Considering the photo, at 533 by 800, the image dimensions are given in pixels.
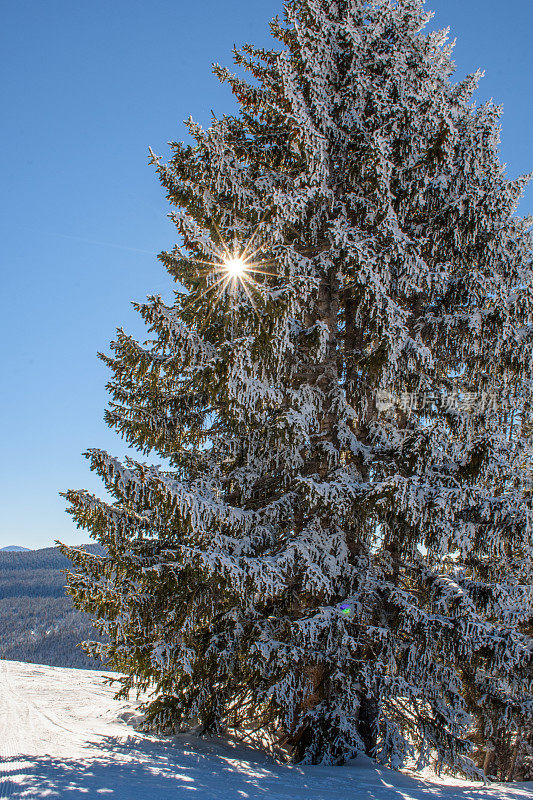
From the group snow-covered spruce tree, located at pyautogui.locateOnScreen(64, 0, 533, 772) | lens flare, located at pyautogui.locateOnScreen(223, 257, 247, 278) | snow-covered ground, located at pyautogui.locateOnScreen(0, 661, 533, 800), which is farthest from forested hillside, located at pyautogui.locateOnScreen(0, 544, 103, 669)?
lens flare, located at pyautogui.locateOnScreen(223, 257, 247, 278)

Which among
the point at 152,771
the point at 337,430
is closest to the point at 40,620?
the point at 337,430

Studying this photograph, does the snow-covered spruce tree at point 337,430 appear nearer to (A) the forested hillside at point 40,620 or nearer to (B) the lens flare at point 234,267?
(B) the lens flare at point 234,267

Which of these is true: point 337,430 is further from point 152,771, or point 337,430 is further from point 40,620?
point 40,620

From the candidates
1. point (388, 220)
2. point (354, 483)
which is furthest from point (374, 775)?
point (388, 220)

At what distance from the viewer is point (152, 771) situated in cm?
436

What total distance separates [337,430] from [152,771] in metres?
4.68

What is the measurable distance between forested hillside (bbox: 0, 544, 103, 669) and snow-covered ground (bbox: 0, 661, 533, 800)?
76.3 metres

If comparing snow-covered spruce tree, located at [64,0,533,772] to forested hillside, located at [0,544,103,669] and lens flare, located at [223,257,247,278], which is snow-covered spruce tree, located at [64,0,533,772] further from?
forested hillside, located at [0,544,103,669]

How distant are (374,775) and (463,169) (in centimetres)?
846

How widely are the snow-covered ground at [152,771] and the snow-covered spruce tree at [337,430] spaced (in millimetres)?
538

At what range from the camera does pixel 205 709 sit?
6.34 meters

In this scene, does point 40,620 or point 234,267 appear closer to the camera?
point 234,267

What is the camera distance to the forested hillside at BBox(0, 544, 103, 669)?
320 ft

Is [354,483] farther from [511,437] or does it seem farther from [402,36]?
[402,36]
